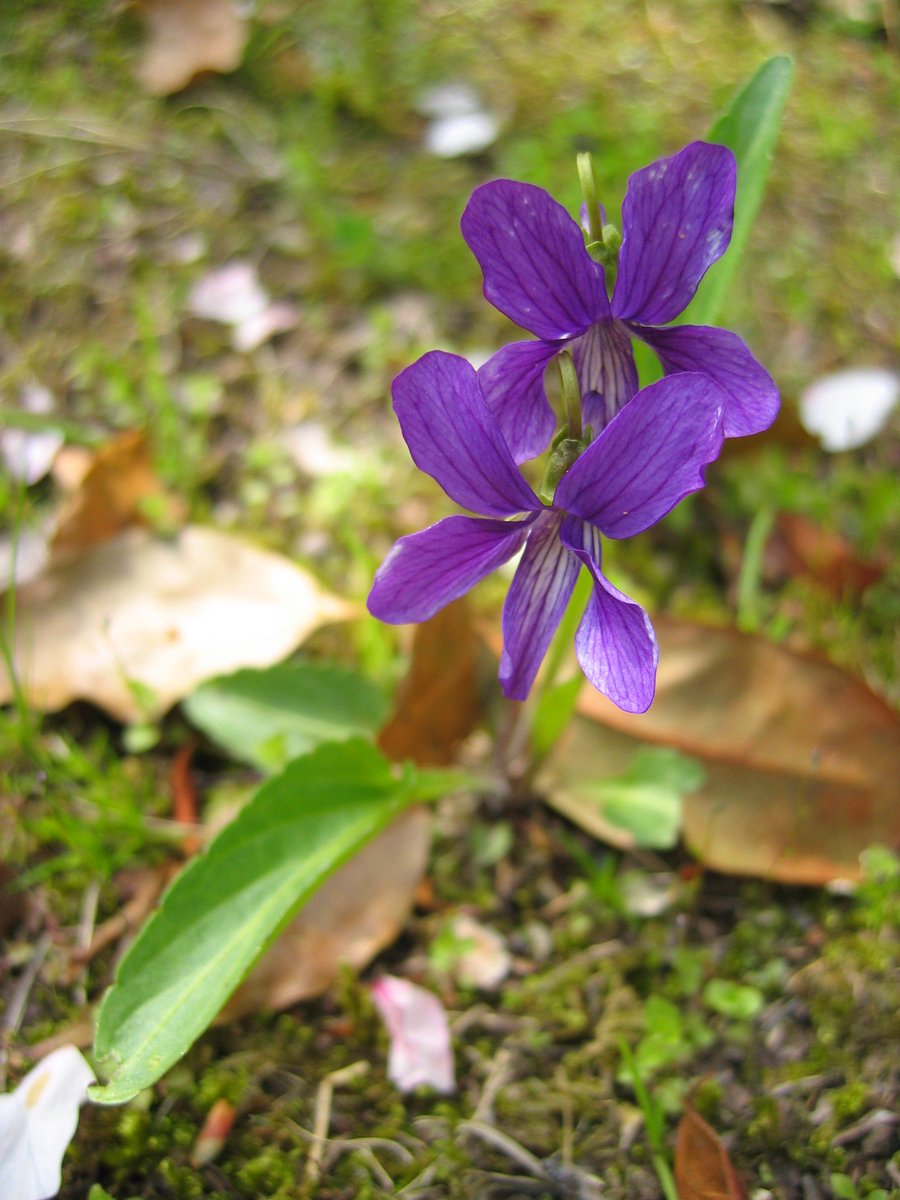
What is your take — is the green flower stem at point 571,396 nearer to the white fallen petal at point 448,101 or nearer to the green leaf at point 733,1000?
the green leaf at point 733,1000

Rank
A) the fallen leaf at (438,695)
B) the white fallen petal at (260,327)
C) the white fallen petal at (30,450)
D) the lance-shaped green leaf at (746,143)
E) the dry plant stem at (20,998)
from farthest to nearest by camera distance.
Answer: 1. the white fallen petal at (260,327)
2. the white fallen petal at (30,450)
3. the fallen leaf at (438,695)
4. the dry plant stem at (20,998)
5. the lance-shaped green leaf at (746,143)

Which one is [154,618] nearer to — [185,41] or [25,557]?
[25,557]

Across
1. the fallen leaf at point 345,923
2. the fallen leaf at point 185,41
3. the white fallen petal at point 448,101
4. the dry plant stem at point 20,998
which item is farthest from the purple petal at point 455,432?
the fallen leaf at point 185,41

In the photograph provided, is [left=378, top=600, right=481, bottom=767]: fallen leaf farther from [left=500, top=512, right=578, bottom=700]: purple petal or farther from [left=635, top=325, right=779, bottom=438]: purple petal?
[left=635, top=325, right=779, bottom=438]: purple petal

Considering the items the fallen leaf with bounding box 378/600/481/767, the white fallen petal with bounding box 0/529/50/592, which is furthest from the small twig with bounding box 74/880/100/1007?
the white fallen petal with bounding box 0/529/50/592

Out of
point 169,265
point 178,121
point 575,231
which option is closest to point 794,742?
point 575,231
